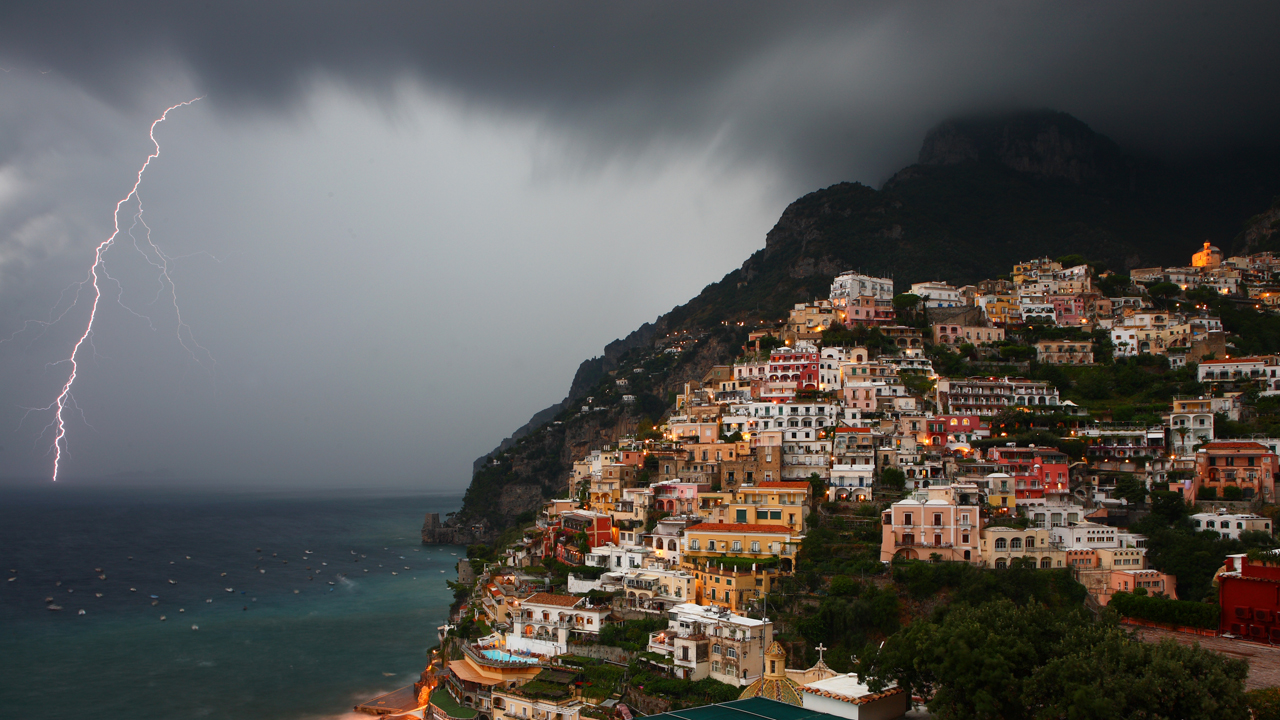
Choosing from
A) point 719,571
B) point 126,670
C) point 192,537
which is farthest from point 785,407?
point 192,537

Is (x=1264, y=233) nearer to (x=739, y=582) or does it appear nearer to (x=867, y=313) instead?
(x=867, y=313)

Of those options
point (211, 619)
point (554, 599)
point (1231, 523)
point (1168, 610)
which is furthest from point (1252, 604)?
point (211, 619)

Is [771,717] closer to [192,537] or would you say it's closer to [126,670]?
[126,670]

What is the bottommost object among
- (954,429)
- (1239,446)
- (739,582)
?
(739,582)

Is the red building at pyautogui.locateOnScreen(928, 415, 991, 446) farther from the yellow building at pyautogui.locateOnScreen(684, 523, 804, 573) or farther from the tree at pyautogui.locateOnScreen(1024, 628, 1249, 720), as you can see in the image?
the tree at pyautogui.locateOnScreen(1024, 628, 1249, 720)

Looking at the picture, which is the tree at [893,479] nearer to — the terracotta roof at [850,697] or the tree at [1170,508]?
the tree at [1170,508]

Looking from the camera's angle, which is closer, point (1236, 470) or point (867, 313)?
Answer: point (1236, 470)

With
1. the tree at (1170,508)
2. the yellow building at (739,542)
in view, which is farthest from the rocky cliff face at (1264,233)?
the yellow building at (739,542)

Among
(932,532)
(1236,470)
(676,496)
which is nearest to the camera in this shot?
(932,532)
